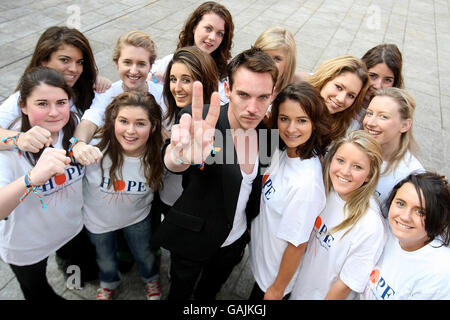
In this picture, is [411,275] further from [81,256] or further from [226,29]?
[226,29]

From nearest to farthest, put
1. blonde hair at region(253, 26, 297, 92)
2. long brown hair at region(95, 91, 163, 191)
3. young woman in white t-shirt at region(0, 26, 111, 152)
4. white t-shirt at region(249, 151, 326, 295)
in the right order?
white t-shirt at region(249, 151, 326, 295) → young woman in white t-shirt at region(0, 26, 111, 152) → long brown hair at region(95, 91, 163, 191) → blonde hair at region(253, 26, 297, 92)

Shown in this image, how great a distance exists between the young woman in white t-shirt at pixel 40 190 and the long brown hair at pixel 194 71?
2.20 feet

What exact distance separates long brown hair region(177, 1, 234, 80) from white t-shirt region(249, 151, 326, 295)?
136cm

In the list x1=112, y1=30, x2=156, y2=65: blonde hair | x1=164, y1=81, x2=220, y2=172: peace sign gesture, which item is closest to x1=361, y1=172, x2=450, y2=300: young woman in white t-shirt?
x1=164, y1=81, x2=220, y2=172: peace sign gesture

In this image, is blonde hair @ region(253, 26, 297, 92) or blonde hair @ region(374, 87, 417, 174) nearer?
blonde hair @ region(374, 87, 417, 174)

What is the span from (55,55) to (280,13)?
7.09 metres

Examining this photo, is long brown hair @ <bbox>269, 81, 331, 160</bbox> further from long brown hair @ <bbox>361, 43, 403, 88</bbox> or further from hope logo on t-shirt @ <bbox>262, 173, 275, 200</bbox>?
long brown hair @ <bbox>361, 43, 403, 88</bbox>

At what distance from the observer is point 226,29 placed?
2.95 meters

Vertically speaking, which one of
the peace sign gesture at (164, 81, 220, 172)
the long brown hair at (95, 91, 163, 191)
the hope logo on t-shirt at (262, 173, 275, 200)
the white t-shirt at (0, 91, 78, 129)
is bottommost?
the hope logo on t-shirt at (262, 173, 275, 200)

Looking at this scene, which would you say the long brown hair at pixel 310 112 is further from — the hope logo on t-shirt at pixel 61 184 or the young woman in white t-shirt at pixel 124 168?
the hope logo on t-shirt at pixel 61 184

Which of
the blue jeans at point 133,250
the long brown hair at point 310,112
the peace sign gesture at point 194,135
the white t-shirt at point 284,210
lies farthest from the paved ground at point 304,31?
the peace sign gesture at point 194,135

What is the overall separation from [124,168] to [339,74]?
173 centimetres

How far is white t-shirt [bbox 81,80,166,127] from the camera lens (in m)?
2.00

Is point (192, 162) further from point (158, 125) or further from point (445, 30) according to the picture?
point (445, 30)
